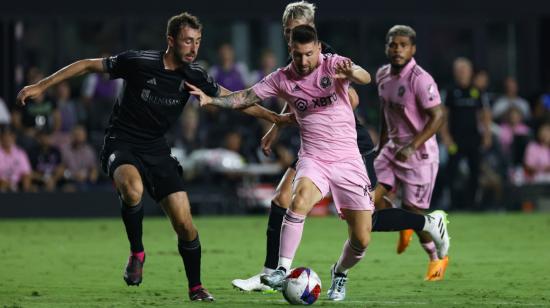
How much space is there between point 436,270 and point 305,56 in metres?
2.89

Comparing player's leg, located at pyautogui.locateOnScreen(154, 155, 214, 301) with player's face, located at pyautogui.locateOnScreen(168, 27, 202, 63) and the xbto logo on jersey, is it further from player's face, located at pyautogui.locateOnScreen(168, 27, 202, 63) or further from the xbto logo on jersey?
the xbto logo on jersey

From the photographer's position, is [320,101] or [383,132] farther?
[383,132]

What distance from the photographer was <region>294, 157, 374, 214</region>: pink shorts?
30.1 ft

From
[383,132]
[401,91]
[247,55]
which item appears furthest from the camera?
[247,55]

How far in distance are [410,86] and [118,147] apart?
2.97 meters

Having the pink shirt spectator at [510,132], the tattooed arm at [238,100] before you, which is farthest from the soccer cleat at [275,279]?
the pink shirt spectator at [510,132]

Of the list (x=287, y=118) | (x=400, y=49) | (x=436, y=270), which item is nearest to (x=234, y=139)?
(x=400, y=49)

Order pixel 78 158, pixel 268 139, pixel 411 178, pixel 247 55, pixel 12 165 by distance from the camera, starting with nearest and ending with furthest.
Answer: pixel 268 139 < pixel 411 178 < pixel 12 165 < pixel 78 158 < pixel 247 55

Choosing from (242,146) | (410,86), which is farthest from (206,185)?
(410,86)

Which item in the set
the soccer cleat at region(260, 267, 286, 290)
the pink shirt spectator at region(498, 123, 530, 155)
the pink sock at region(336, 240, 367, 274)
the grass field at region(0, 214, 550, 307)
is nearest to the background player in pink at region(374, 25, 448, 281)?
the grass field at region(0, 214, 550, 307)

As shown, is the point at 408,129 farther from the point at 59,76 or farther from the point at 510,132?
the point at 510,132

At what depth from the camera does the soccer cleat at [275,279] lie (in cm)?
888

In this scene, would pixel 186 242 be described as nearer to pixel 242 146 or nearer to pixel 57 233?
pixel 57 233

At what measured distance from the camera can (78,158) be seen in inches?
779
